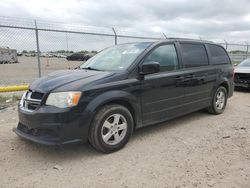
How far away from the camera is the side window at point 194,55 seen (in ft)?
15.6

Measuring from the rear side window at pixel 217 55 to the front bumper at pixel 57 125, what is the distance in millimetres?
3585

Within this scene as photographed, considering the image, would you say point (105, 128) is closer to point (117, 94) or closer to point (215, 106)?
point (117, 94)

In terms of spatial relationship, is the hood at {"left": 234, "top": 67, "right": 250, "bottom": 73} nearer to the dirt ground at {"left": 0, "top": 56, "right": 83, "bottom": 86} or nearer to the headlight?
the dirt ground at {"left": 0, "top": 56, "right": 83, "bottom": 86}

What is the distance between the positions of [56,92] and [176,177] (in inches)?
76.4

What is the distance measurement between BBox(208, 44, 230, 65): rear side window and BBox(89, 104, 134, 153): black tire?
9.38 feet

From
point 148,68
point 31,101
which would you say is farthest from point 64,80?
point 148,68

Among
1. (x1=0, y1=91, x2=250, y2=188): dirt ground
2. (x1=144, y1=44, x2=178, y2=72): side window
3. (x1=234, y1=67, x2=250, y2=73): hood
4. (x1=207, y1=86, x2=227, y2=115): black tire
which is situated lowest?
(x1=0, y1=91, x2=250, y2=188): dirt ground

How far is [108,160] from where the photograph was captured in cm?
339

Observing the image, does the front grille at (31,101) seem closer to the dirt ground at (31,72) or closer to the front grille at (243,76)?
the dirt ground at (31,72)

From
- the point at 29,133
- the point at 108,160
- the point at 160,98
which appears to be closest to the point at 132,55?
the point at 160,98

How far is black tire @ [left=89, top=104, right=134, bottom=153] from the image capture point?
3404 mm

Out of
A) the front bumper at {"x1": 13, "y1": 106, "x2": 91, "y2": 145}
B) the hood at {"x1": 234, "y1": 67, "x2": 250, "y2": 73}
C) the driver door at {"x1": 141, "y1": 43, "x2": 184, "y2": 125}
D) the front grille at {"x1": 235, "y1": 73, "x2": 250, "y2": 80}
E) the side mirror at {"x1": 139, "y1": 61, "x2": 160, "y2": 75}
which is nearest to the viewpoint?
the front bumper at {"x1": 13, "y1": 106, "x2": 91, "y2": 145}

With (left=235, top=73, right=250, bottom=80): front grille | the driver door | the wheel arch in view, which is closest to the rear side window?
the driver door

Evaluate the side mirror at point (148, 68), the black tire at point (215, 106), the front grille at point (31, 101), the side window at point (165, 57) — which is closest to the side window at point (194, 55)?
the side window at point (165, 57)
